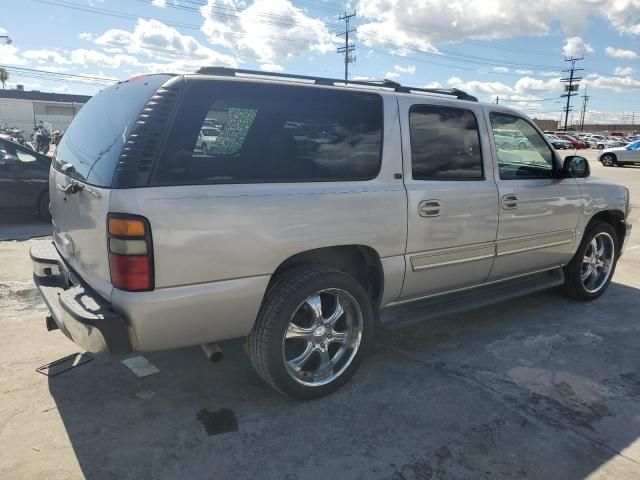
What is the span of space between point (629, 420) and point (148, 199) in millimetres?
2988

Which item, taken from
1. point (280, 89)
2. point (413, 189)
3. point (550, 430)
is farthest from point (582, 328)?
point (280, 89)

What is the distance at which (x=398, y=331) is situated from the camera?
14.1 ft

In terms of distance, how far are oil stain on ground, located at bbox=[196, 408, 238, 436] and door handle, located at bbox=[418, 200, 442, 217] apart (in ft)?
5.74

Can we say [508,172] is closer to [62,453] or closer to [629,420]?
[629,420]

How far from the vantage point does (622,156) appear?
25.6 meters

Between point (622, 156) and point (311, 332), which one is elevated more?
point (622, 156)

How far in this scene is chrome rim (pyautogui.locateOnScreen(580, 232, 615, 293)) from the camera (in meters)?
5.10

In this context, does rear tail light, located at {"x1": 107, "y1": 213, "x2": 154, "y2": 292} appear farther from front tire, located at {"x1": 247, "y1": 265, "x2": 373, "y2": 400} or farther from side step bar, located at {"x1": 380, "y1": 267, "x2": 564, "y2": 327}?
side step bar, located at {"x1": 380, "y1": 267, "x2": 564, "y2": 327}

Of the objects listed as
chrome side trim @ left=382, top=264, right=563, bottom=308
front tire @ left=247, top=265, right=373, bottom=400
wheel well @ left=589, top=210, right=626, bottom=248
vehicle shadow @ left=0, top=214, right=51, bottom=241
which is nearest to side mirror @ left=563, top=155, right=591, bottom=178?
wheel well @ left=589, top=210, right=626, bottom=248

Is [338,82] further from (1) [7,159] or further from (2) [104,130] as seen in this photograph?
(1) [7,159]

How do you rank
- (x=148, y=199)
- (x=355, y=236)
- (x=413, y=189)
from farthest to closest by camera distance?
(x=413, y=189)
(x=355, y=236)
(x=148, y=199)

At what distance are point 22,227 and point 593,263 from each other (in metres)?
8.15

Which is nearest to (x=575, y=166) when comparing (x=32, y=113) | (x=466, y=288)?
(x=466, y=288)

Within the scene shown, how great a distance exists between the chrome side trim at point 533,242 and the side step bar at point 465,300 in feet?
1.05
